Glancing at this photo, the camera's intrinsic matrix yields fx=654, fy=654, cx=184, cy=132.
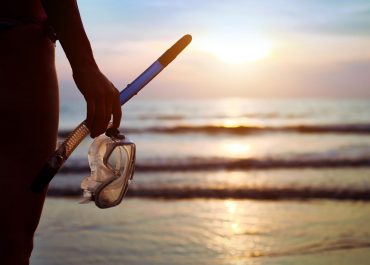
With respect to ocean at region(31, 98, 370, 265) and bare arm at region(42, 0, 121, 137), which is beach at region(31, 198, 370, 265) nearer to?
ocean at region(31, 98, 370, 265)

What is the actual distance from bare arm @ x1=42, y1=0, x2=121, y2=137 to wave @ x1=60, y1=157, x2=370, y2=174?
11.9 metres

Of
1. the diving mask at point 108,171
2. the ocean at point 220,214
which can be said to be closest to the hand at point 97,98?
the diving mask at point 108,171

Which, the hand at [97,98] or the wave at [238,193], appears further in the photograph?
the wave at [238,193]

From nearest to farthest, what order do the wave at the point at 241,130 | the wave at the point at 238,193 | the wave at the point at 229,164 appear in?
the wave at the point at 238,193 → the wave at the point at 229,164 → the wave at the point at 241,130

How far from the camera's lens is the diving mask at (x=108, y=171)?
5.32ft

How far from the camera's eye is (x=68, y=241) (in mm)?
6188

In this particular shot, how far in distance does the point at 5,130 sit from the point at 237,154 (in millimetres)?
15637

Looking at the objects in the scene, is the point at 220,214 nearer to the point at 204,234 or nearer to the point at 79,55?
the point at 204,234

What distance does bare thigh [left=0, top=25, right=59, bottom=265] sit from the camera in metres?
1.56

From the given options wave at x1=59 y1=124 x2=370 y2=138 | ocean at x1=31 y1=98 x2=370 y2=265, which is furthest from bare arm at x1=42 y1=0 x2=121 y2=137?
wave at x1=59 y1=124 x2=370 y2=138

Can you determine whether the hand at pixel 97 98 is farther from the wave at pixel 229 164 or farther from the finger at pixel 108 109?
the wave at pixel 229 164

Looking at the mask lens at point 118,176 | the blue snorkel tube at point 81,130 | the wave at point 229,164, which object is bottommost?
the wave at point 229,164

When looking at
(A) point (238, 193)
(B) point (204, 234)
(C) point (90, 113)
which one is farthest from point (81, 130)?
(A) point (238, 193)

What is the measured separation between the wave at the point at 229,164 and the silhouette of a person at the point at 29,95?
11790mm
